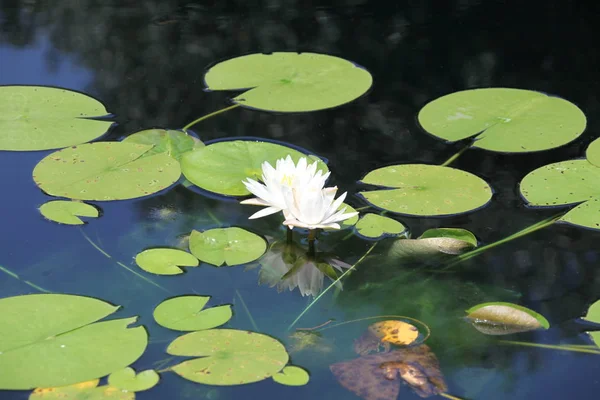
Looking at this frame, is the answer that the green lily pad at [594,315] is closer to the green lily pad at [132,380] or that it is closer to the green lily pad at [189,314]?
the green lily pad at [189,314]

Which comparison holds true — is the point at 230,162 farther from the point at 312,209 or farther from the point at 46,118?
the point at 46,118

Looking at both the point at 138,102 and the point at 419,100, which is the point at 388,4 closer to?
the point at 419,100

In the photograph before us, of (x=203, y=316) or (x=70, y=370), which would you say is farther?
(x=203, y=316)

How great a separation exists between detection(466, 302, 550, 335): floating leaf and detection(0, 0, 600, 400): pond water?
0.02 meters

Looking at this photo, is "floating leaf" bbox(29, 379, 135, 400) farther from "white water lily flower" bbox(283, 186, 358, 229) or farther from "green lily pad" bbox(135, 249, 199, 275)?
"white water lily flower" bbox(283, 186, 358, 229)

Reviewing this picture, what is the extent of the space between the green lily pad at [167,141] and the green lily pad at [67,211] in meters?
0.26

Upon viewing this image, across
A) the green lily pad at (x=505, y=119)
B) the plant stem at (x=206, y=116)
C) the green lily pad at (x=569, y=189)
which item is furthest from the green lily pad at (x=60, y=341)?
the green lily pad at (x=505, y=119)

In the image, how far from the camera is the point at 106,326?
1547 mm

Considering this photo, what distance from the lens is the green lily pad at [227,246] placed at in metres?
1.76

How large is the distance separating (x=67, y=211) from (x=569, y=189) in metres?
1.21

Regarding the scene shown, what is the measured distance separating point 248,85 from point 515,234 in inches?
40.2

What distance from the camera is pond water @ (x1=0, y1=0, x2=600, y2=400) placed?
1549 mm

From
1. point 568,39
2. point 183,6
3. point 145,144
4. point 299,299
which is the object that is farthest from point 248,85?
point 568,39

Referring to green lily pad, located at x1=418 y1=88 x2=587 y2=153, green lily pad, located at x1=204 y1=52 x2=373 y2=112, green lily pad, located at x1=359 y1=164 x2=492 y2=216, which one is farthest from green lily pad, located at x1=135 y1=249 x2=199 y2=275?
green lily pad, located at x1=418 y1=88 x2=587 y2=153
